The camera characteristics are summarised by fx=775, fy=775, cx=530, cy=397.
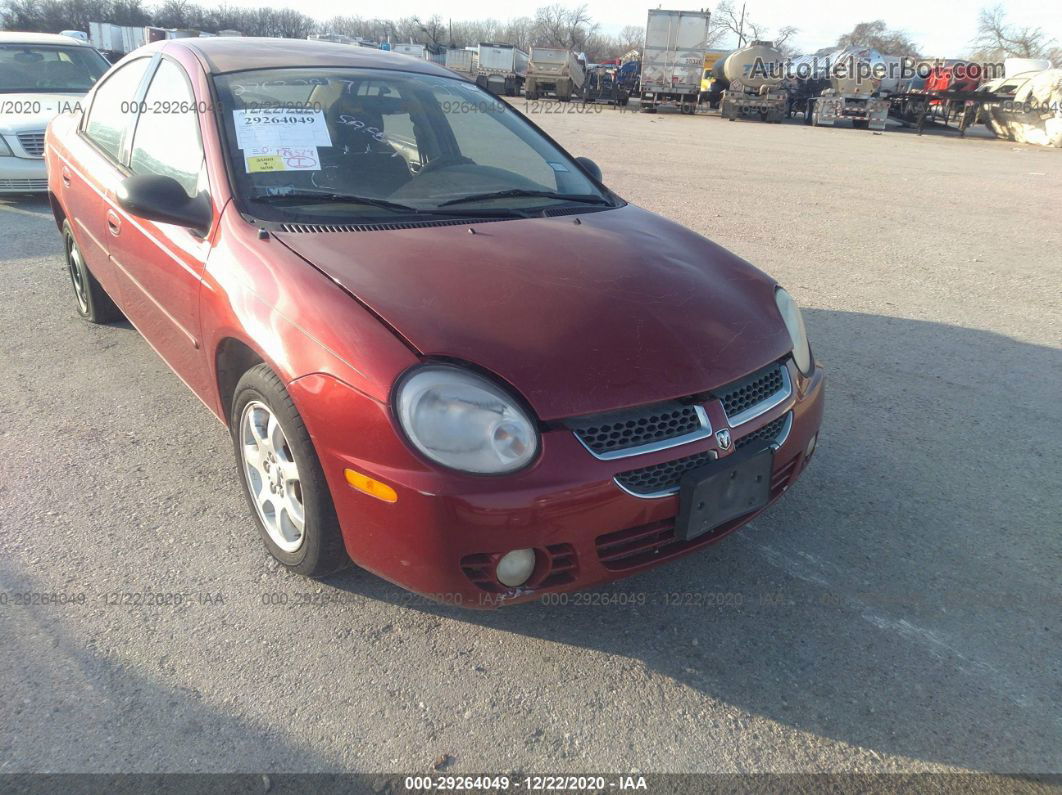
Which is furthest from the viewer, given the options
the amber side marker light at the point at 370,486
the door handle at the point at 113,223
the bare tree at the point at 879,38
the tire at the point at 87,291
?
the bare tree at the point at 879,38

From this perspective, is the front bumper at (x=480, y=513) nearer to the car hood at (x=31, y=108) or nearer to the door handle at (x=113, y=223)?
the door handle at (x=113, y=223)

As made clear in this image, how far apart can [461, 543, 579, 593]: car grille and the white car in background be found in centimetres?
706

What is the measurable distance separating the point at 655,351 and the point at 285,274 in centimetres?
117

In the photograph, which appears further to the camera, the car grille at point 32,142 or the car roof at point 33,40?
the car roof at point 33,40

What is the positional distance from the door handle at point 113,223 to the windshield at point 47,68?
20.2ft

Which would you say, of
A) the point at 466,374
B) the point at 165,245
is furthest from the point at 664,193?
the point at 466,374

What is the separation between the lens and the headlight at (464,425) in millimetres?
2029

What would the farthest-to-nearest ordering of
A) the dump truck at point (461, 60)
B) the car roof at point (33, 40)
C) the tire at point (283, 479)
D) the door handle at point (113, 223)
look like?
the dump truck at point (461, 60) → the car roof at point (33, 40) → the door handle at point (113, 223) → the tire at point (283, 479)

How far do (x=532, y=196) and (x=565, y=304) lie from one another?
3.47ft

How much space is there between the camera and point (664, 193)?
393 inches

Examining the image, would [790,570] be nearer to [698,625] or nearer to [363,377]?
[698,625]

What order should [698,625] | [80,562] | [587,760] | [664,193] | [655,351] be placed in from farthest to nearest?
1. [664,193]
2. [80,562]
3. [698,625]
4. [655,351]
5. [587,760]

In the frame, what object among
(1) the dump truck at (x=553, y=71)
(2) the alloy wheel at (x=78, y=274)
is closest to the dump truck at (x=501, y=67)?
(1) the dump truck at (x=553, y=71)

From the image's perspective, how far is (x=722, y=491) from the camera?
89.0 inches
